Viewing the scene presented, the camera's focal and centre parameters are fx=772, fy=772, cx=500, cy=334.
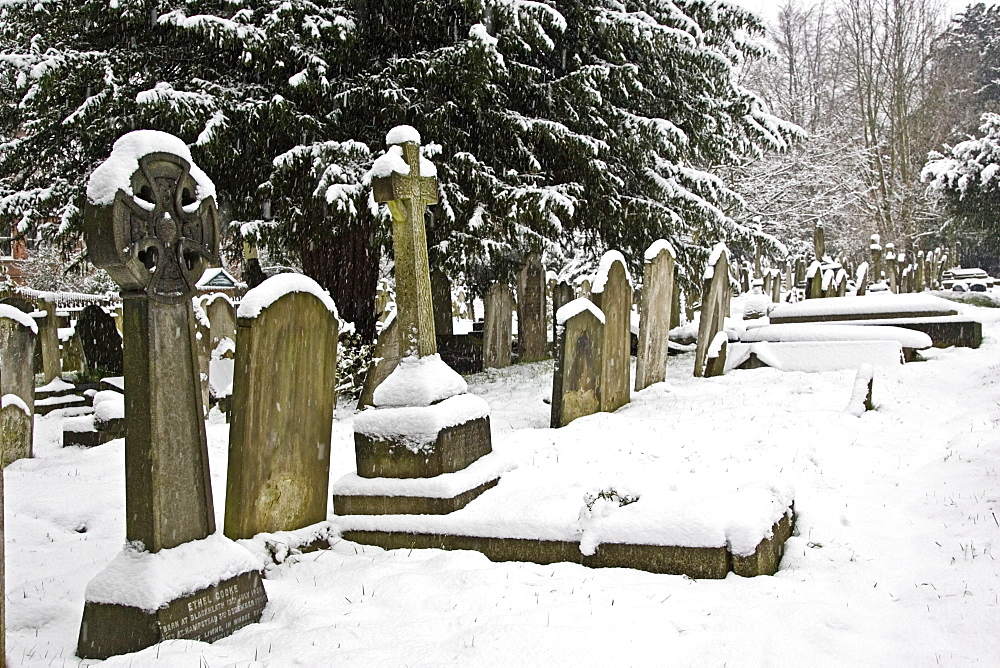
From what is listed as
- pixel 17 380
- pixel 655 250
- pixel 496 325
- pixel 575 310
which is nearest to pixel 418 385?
pixel 575 310

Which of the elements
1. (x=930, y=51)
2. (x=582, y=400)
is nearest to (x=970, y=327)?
(x=582, y=400)

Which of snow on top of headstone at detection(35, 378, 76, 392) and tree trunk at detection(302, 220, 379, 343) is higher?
tree trunk at detection(302, 220, 379, 343)

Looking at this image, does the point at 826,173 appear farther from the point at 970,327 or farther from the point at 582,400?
the point at 582,400

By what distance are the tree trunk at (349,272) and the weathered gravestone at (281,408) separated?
649cm

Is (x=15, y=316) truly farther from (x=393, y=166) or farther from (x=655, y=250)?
(x=655, y=250)

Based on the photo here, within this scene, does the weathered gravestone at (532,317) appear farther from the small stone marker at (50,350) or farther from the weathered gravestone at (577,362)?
the small stone marker at (50,350)

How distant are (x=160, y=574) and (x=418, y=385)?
2.47m

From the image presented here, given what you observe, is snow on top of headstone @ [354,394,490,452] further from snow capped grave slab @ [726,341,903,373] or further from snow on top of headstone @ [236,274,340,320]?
snow capped grave slab @ [726,341,903,373]

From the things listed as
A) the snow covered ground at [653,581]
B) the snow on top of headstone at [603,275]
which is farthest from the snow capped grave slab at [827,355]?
the snow covered ground at [653,581]

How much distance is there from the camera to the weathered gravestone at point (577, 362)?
7859mm

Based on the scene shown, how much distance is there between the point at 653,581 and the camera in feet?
12.9

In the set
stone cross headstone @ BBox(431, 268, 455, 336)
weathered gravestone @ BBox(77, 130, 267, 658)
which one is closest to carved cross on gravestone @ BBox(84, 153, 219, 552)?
weathered gravestone @ BBox(77, 130, 267, 658)

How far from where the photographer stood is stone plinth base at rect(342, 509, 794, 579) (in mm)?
3951

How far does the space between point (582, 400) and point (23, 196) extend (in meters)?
8.02
